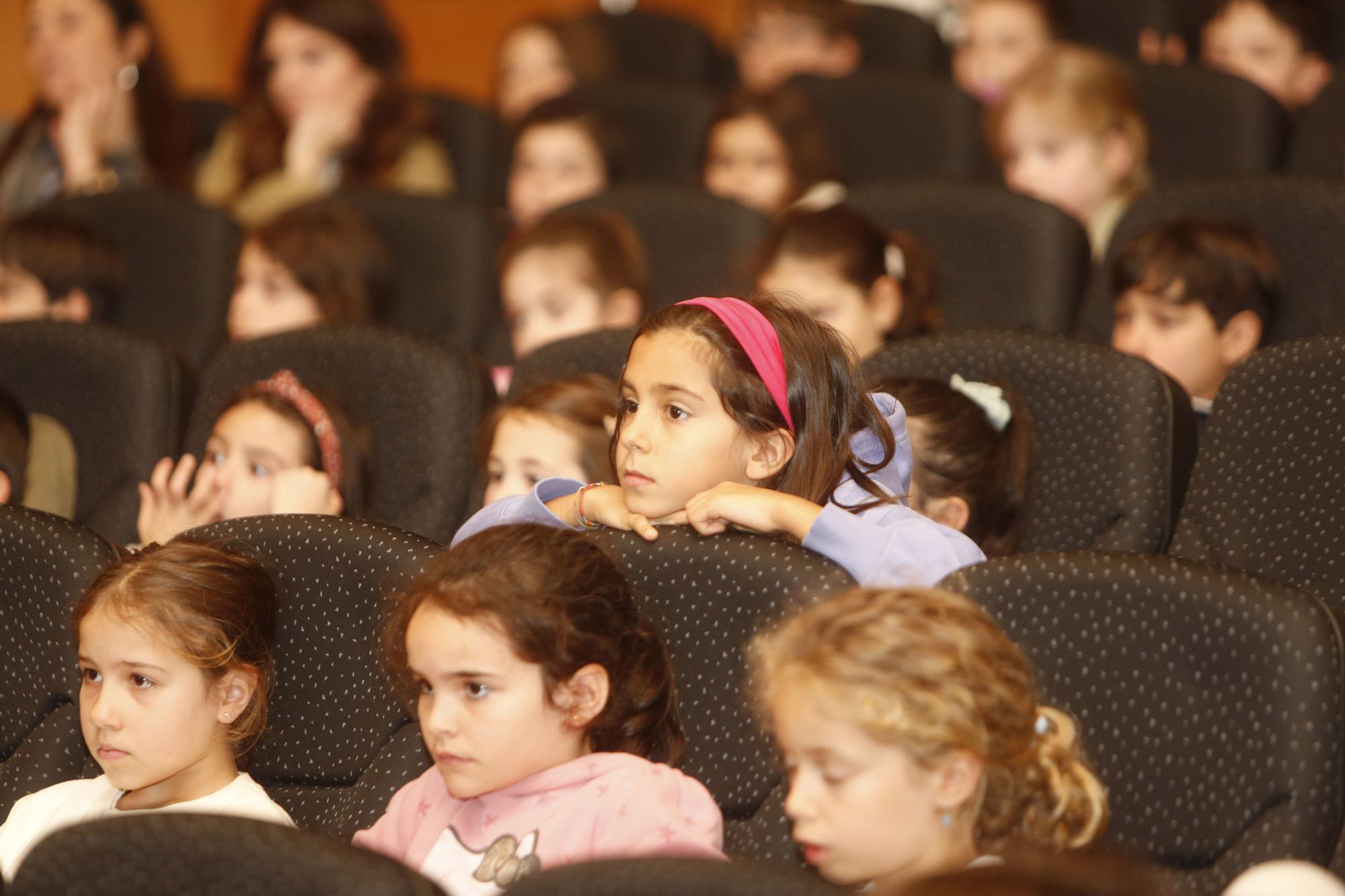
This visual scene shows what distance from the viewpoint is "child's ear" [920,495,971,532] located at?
2000mm

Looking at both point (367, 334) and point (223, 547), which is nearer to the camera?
point (223, 547)

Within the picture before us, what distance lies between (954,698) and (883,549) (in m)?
0.27

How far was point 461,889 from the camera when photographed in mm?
1530

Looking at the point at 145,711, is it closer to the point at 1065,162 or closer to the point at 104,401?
the point at 104,401

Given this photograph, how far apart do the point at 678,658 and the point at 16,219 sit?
7.79 ft

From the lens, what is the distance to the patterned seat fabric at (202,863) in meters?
1.15

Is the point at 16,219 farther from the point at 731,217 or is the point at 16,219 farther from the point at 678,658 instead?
the point at 678,658

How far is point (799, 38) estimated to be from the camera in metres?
4.36


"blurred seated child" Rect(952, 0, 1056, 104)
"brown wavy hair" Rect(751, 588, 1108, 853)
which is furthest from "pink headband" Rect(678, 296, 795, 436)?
"blurred seated child" Rect(952, 0, 1056, 104)

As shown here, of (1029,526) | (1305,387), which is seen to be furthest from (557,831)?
(1305,387)

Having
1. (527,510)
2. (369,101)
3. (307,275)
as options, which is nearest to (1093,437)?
(527,510)

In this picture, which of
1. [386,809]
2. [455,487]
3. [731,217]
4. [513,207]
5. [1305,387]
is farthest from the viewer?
[513,207]

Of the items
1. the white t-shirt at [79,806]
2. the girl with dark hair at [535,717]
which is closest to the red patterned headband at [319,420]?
the white t-shirt at [79,806]

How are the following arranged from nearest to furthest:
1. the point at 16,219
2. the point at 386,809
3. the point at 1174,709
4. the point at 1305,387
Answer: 1. the point at 1174,709
2. the point at 386,809
3. the point at 1305,387
4. the point at 16,219
